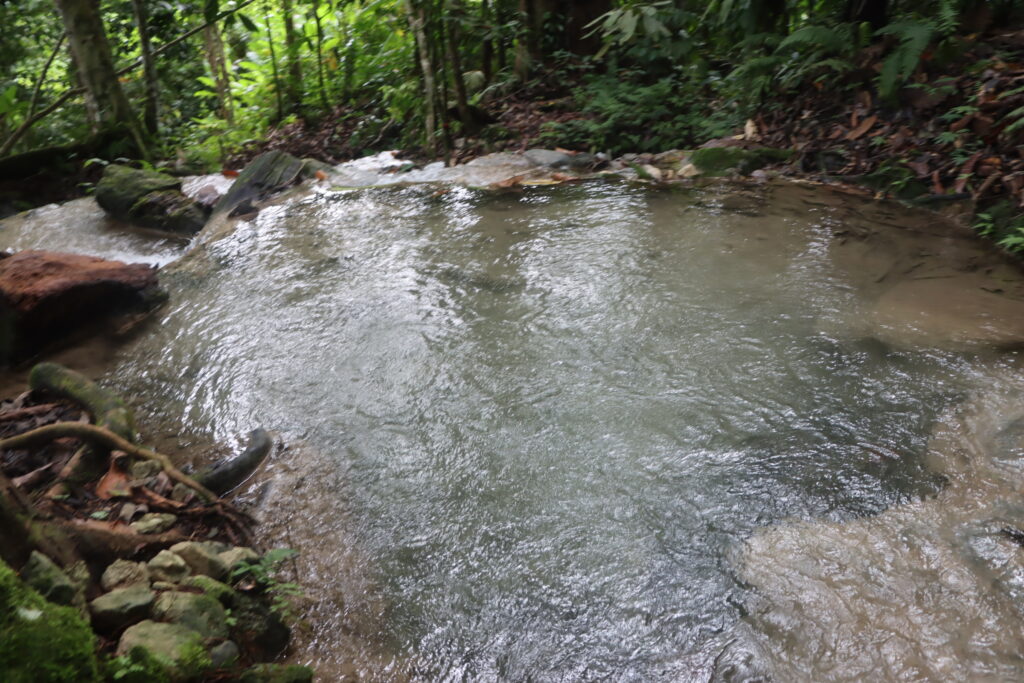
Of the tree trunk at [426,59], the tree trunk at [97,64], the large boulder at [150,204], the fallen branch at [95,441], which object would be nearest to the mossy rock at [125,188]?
the large boulder at [150,204]

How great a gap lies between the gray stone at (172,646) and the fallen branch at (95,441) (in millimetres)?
875

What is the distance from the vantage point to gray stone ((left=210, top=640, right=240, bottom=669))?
79.2 inches

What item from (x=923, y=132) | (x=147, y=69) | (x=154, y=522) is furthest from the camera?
(x=147, y=69)

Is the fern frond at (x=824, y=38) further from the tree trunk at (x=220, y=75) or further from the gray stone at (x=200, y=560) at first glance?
the tree trunk at (x=220, y=75)

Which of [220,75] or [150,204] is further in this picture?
[220,75]

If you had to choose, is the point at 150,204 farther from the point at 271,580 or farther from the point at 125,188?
the point at 271,580

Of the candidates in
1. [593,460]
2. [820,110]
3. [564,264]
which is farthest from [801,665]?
[820,110]

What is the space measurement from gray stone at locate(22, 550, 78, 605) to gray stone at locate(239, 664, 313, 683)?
526mm

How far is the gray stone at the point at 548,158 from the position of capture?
707cm

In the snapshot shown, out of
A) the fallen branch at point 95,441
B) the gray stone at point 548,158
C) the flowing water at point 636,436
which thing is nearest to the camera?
the flowing water at point 636,436

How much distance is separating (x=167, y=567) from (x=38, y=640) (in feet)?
2.57

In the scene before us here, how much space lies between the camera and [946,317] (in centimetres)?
370

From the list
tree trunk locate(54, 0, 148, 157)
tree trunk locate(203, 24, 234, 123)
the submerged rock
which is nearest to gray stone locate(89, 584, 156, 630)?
the submerged rock

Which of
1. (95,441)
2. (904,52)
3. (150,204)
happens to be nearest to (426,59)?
(150,204)
